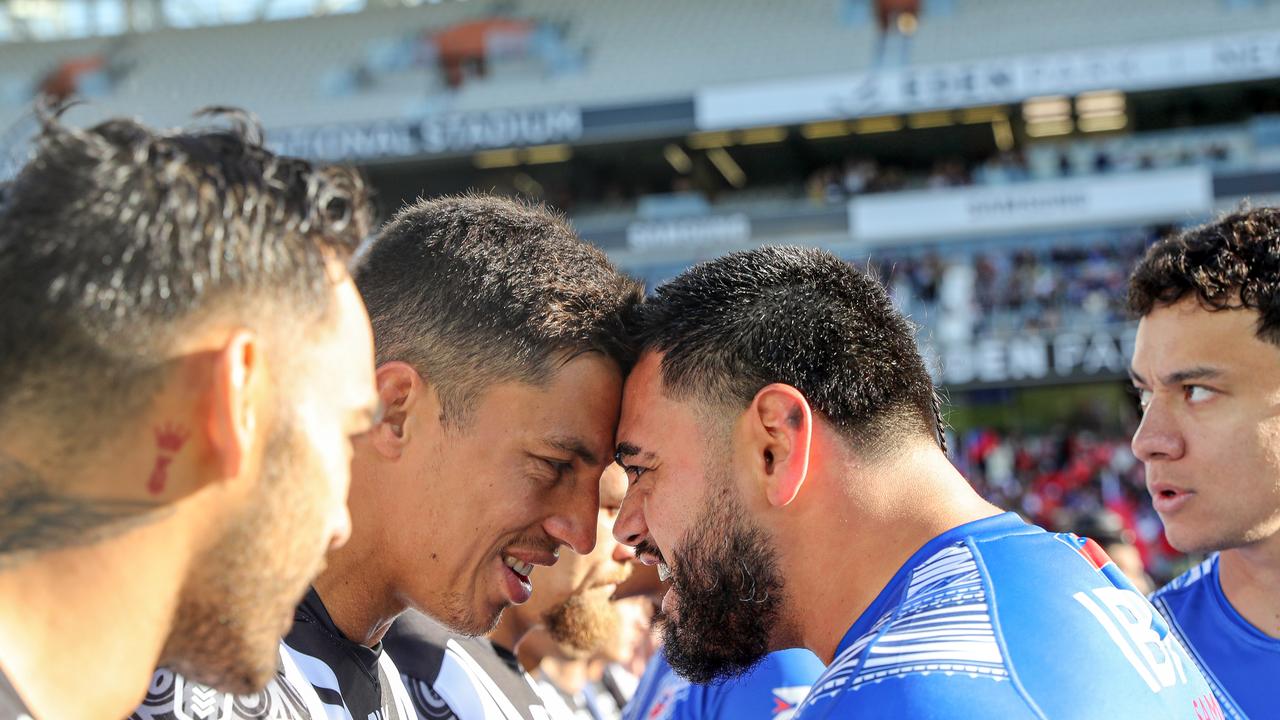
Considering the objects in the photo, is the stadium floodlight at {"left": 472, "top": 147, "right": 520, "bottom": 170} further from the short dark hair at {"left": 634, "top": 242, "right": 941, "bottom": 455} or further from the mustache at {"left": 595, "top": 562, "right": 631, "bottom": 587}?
the short dark hair at {"left": 634, "top": 242, "right": 941, "bottom": 455}

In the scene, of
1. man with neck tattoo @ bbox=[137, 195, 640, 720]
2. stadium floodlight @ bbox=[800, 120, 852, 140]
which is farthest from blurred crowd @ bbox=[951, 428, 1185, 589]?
man with neck tattoo @ bbox=[137, 195, 640, 720]

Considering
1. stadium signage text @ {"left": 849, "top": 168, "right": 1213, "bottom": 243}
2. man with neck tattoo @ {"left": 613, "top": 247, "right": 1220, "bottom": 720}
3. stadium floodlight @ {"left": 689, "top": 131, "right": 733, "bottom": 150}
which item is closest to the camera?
man with neck tattoo @ {"left": 613, "top": 247, "right": 1220, "bottom": 720}

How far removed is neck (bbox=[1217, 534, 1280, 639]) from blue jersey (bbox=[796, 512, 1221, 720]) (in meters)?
1.14

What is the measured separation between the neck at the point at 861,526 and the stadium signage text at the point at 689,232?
62.3ft

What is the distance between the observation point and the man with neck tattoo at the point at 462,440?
2.17m

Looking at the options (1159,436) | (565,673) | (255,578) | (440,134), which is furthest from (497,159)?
(255,578)

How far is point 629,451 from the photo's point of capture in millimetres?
2170

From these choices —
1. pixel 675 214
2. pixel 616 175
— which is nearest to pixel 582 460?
A: pixel 675 214

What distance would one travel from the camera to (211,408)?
1214 mm

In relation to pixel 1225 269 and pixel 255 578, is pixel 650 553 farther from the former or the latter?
pixel 1225 269

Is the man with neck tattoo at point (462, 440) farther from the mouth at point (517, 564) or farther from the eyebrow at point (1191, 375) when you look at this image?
the eyebrow at point (1191, 375)

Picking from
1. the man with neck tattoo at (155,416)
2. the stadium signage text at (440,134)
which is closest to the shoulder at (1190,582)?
the man with neck tattoo at (155,416)

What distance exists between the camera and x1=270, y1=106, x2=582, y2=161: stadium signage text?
21.5 metres

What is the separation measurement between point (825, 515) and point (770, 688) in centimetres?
89
